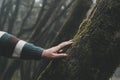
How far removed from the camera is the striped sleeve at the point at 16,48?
8.41 feet

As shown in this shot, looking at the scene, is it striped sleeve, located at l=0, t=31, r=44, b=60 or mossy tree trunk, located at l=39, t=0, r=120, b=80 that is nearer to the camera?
mossy tree trunk, located at l=39, t=0, r=120, b=80

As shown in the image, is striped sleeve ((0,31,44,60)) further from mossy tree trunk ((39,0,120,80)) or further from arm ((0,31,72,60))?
mossy tree trunk ((39,0,120,80))

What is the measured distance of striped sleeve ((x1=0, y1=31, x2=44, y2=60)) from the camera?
2564 mm

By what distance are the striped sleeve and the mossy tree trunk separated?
0.70 ft

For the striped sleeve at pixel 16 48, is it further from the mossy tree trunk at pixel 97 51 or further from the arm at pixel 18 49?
the mossy tree trunk at pixel 97 51

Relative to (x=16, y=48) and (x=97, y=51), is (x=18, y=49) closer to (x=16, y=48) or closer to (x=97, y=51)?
(x=16, y=48)

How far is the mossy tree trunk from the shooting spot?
2357 mm

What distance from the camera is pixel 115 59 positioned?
7.80ft

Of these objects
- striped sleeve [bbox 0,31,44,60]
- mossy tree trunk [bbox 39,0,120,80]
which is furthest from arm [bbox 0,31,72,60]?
mossy tree trunk [bbox 39,0,120,80]

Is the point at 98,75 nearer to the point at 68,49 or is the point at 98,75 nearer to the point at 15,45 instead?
the point at 68,49

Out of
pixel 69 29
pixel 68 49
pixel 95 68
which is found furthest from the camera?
pixel 69 29

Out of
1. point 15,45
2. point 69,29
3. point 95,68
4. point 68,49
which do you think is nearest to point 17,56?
point 15,45

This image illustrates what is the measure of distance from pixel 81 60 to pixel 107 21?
1.00 feet

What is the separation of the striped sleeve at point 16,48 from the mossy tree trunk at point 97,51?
0.70ft
